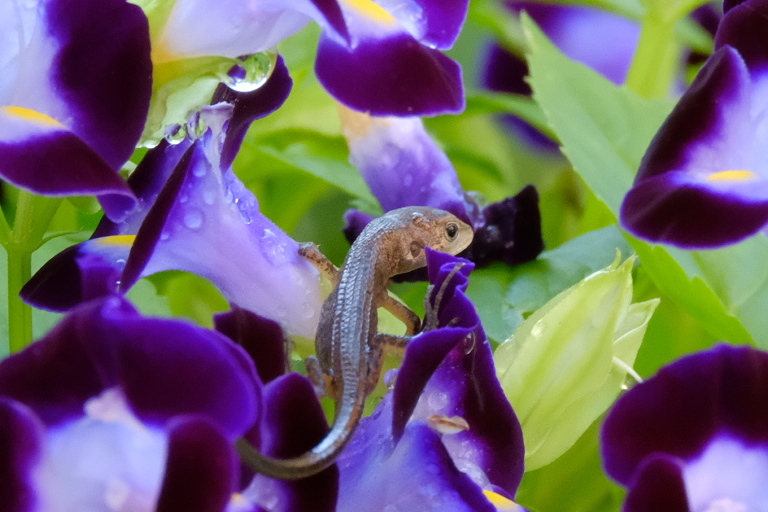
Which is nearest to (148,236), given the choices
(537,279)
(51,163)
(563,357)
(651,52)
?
(51,163)

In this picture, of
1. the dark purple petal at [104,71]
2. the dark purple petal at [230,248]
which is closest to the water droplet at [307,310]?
the dark purple petal at [230,248]

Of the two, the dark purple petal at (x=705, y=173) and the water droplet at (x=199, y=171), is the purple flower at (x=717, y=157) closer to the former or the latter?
the dark purple petal at (x=705, y=173)

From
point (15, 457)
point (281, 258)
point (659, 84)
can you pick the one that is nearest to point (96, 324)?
point (15, 457)

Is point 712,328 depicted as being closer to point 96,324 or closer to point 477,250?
point 477,250

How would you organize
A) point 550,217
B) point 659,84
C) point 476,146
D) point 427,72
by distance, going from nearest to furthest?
1. point 427,72
2. point 659,84
3. point 550,217
4. point 476,146

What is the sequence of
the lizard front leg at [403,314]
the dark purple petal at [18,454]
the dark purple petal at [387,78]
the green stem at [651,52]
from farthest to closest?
the green stem at [651,52] → the lizard front leg at [403,314] → the dark purple petal at [387,78] → the dark purple petal at [18,454]

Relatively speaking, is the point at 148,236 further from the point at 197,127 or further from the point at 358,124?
the point at 358,124
